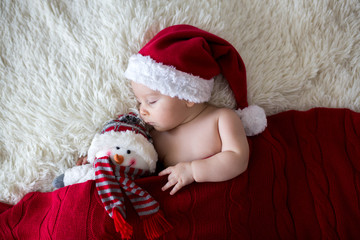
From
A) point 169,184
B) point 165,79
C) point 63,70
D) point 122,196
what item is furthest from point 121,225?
point 63,70

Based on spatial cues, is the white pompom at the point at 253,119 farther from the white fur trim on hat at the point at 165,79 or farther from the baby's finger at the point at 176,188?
the baby's finger at the point at 176,188

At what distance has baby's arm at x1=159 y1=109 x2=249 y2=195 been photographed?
34.5 inches

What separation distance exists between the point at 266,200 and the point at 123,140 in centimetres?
51

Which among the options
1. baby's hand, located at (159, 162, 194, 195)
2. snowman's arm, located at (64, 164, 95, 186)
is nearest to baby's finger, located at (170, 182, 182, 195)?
baby's hand, located at (159, 162, 194, 195)

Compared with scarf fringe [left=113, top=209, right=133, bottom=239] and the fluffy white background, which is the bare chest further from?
scarf fringe [left=113, top=209, right=133, bottom=239]

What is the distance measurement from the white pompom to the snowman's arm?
1.80 feet

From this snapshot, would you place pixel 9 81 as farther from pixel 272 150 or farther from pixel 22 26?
pixel 272 150

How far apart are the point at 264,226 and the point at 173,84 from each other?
0.55 metres

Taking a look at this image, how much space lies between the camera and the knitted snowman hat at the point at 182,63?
867 millimetres

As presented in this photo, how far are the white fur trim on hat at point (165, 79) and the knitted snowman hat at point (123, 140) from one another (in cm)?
15

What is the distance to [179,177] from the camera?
0.88m

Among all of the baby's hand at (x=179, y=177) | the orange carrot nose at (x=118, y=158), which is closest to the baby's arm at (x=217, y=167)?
the baby's hand at (x=179, y=177)

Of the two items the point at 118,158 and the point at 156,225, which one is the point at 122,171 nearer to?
the point at 118,158

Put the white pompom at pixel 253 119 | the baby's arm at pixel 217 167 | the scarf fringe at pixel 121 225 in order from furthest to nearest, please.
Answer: the white pompom at pixel 253 119 < the baby's arm at pixel 217 167 < the scarf fringe at pixel 121 225
